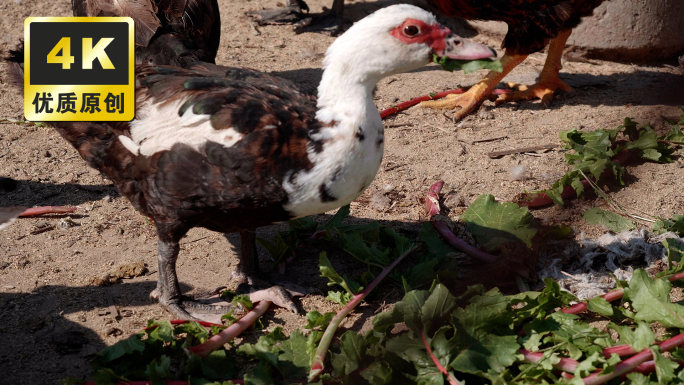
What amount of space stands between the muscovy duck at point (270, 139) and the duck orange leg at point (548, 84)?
9.48 ft

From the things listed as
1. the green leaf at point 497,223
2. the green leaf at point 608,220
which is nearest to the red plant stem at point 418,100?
the green leaf at point 497,223

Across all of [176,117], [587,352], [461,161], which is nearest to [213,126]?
[176,117]

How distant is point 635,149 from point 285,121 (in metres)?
2.85

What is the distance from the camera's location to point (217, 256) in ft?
13.1

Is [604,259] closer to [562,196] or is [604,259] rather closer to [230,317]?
[562,196]

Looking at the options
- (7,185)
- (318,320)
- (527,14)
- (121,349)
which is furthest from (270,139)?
(527,14)

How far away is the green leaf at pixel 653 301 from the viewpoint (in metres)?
2.94

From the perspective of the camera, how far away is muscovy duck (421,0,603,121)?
5.23 meters

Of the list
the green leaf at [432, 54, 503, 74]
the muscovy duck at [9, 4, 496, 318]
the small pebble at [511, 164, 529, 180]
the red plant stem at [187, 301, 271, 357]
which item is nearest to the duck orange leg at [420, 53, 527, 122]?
the small pebble at [511, 164, 529, 180]

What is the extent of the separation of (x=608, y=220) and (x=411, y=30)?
1.99 metres

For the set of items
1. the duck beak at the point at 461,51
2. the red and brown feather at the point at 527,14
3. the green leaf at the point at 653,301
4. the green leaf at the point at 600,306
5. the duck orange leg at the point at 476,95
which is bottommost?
the green leaf at the point at 600,306

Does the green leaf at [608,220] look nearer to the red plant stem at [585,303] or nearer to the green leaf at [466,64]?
the red plant stem at [585,303]

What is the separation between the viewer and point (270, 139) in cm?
295

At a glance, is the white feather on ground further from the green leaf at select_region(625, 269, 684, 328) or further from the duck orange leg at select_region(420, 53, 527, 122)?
the duck orange leg at select_region(420, 53, 527, 122)
